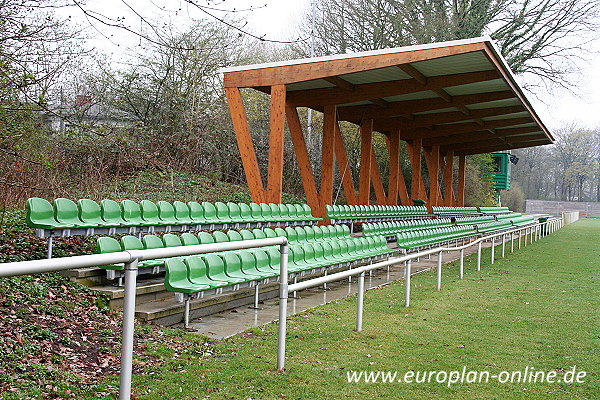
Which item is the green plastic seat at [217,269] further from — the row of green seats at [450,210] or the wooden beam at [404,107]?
the row of green seats at [450,210]

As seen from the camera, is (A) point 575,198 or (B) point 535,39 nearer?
(B) point 535,39

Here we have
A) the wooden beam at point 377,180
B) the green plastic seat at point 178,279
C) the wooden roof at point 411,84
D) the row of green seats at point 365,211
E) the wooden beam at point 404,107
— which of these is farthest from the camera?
the wooden beam at point 377,180

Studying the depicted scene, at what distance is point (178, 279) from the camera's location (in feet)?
20.7

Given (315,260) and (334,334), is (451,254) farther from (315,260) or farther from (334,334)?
(334,334)

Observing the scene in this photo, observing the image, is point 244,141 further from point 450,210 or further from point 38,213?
point 450,210

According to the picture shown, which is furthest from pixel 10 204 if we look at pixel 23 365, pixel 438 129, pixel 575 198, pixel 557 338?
pixel 575 198

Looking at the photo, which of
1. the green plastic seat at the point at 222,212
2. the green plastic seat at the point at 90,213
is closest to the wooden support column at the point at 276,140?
the green plastic seat at the point at 222,212

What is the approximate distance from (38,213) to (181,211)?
3298 mm

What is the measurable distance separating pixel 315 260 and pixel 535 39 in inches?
966

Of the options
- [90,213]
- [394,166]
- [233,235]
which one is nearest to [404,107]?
[394,166]

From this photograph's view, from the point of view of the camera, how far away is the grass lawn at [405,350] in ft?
14.3

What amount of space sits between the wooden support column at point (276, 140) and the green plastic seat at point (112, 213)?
18.7 feet

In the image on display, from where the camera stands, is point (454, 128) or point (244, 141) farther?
point (454, 128)

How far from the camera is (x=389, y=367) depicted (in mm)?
4980
